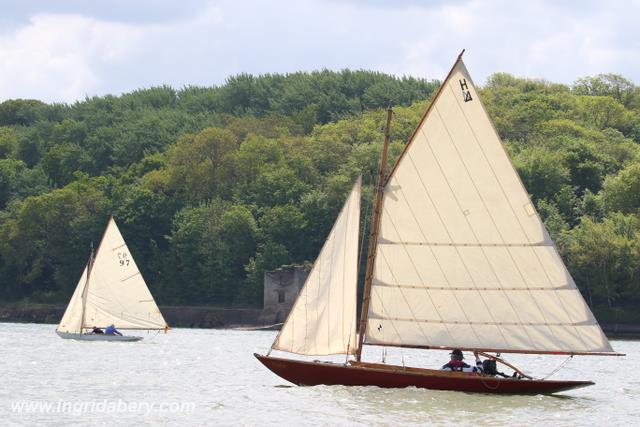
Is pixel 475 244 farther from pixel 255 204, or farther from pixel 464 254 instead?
pixel 255 204

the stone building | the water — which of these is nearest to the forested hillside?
the stone building

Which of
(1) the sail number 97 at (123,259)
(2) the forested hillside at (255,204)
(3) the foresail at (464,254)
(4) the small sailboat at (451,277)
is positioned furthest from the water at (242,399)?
(2) the forested hillside at (255,204)

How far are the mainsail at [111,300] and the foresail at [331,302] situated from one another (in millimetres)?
44773

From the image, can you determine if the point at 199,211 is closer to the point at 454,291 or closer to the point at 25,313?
the point at 25,313

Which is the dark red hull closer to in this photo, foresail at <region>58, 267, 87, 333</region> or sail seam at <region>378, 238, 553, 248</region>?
sail seam at <region>378, 238, 553, 248</region>

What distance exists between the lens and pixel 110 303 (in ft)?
304

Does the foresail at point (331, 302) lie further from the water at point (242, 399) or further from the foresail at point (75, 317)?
the foresail at point (75, 317)

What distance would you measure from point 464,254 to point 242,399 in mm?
9202

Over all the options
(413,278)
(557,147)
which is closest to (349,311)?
(413,278)

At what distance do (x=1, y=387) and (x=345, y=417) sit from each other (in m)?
16.2

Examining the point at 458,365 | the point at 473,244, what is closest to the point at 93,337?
the point at 458,365

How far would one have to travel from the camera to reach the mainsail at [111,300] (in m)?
92.4

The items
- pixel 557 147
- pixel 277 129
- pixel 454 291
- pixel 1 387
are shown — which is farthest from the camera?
pixel 277 129

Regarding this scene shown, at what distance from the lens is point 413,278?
48.8 m
